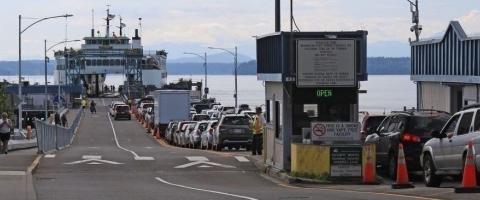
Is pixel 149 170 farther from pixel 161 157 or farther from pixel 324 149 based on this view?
pixel 324 149

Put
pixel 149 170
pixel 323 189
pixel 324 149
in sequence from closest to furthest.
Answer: pixel 323 189 → pixel 324 149 → pixel 149 170

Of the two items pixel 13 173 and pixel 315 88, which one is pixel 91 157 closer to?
pixel 13 173

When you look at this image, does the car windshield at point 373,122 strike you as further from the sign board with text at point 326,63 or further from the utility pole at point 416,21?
the utility pole at point 416,21

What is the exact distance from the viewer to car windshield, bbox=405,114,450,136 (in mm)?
20188

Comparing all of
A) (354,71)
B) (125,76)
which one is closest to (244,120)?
(354,71)

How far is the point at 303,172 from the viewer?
20625 millimetres

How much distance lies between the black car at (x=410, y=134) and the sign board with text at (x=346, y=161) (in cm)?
90

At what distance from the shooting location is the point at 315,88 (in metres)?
21.6

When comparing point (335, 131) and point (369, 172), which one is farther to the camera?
point (335, 131)

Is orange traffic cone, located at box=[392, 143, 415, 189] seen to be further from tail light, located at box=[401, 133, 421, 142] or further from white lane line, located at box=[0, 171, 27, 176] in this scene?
white lane line, located at box=[0, 171, 27, 176]

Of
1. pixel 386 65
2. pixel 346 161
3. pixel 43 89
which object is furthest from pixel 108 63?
pixel 346 161

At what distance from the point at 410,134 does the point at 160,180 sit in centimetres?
568

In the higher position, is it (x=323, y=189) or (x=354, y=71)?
(x=354, y=71)

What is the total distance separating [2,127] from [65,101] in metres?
85.8
